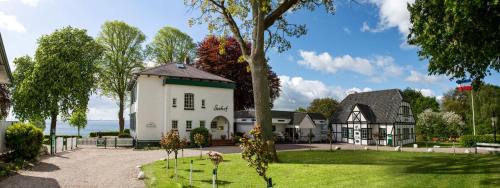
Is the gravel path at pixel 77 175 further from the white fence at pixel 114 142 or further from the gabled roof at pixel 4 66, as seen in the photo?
the white fence at pixel 114 142

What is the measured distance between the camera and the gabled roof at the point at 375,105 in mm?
39000

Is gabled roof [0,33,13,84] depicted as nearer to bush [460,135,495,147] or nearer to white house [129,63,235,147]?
white house [129,63,235,147]

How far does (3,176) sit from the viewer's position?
14.8 metres

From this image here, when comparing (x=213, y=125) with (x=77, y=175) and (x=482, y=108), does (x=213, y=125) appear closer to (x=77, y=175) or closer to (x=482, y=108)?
(x=77, y=175)

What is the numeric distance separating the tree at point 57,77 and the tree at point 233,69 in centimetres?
1234

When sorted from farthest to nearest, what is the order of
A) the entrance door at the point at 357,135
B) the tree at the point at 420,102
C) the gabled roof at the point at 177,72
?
the tree at the point at 420,102
the entrance door at the point at 357,135
the gabled roof at the point at 177,72

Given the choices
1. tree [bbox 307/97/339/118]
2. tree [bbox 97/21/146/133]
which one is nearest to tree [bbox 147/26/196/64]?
tree [bbox 97/21/146/133]

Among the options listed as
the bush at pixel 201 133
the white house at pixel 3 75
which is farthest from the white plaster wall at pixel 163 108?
the white house at pixel 3 75

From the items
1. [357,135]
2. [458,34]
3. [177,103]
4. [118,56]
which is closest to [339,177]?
[458,34]

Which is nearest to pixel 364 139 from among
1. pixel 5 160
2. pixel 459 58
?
pixel 459 58

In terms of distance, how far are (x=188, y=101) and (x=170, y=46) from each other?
1928 centimetres

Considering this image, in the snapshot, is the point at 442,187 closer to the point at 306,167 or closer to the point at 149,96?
the point at 306,167

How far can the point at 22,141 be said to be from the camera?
19.9 meters

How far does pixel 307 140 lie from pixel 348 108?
6.26 metres
